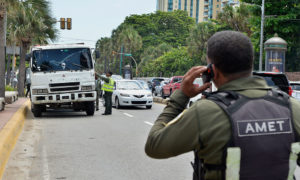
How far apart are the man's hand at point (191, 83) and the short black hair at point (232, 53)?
0.29 feet

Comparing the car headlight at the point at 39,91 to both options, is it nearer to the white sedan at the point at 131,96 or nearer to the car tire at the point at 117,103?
the white sedan at the point at 131,96

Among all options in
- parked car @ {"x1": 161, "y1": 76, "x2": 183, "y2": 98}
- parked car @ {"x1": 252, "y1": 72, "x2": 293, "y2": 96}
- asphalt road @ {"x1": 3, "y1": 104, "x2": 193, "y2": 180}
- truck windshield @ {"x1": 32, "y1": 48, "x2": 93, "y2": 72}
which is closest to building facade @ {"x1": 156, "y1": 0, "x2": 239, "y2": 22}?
parked car @ {"x1": 161, "y1": 76, "x2": 183, "y2": 98}

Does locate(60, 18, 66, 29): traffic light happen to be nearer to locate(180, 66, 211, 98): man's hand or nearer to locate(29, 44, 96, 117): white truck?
locate(29, 44, 96, 117): white truck

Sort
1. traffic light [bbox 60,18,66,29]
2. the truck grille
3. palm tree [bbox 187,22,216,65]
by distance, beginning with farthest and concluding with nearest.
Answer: palm tree [bbox 187,22,216,65] < traffic light [bbox 60,18,66,29] < the truck grille

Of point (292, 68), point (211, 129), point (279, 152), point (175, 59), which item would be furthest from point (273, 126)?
point (175, 59)

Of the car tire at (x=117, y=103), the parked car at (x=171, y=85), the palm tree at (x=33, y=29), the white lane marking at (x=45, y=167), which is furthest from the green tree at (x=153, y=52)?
the white lane marking at (x=45, y=167)

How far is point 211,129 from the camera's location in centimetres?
199

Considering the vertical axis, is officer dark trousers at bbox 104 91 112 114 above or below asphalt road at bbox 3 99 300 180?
below

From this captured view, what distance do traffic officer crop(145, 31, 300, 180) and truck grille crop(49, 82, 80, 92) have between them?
13446 millimetres

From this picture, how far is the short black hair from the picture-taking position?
2146 mm

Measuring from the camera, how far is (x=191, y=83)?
2236 mm

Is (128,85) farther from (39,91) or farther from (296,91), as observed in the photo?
(296,91)

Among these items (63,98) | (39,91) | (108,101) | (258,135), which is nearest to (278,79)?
(258,135)

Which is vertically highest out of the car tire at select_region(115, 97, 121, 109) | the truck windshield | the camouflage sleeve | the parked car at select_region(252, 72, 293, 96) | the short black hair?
the short black hair
